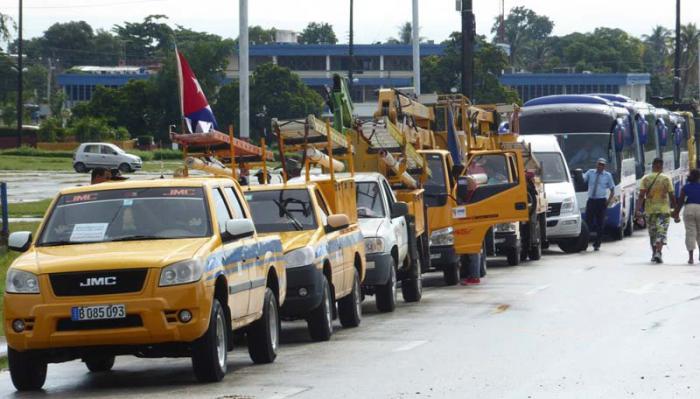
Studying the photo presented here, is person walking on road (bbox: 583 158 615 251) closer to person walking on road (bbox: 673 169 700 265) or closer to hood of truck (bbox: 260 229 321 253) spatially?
person walking on road (bbox: 673 169 700 265)

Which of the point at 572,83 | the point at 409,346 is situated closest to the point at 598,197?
the point at 409,346

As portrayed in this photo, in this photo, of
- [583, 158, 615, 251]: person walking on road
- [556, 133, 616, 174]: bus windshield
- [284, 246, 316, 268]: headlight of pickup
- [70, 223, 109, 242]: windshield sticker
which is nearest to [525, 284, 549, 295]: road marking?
[284, 246, 316, 268]: headlight of pickup

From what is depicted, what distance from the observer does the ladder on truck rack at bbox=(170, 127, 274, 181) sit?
61.0 ft

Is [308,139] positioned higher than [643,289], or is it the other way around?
[308,139]

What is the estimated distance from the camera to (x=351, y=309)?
18.3 metres

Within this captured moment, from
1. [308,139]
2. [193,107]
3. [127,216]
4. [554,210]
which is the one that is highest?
[193,107]

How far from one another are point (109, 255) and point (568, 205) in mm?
21903

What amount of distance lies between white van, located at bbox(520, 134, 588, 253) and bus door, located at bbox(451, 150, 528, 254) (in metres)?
4.59

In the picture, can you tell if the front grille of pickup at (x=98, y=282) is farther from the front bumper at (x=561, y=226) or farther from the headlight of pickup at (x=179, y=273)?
the front bumper at (x=561, y=226)

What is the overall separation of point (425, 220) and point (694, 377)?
37.0 feet

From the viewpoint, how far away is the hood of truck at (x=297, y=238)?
16.6m

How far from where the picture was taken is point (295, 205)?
1781 centimetres

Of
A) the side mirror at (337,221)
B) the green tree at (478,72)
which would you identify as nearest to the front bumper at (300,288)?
the side mirror at (337,221)

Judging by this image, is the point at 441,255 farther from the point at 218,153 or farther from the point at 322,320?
the point at 322,320
